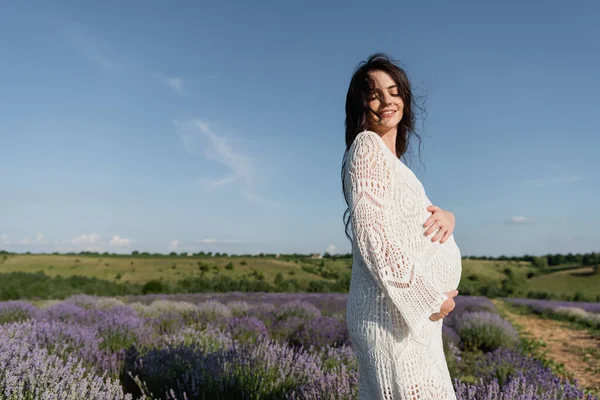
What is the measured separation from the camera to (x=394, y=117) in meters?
1.75

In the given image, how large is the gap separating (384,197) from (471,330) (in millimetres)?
6999

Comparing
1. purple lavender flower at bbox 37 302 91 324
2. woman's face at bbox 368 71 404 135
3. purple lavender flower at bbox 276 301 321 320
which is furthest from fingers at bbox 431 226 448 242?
purple lavender flower at bbox 276 301 321 320

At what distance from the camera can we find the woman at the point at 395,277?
55.2 inches

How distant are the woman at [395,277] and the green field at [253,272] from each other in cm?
2154

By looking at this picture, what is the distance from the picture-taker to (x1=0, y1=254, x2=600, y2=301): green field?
24.8 m

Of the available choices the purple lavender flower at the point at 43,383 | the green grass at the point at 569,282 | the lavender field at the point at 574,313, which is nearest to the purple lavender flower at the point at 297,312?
the purple lavender flower at the point at 43,383

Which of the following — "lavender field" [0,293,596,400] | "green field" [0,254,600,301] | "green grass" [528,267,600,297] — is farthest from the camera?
"green grass" [528,267,600,297]

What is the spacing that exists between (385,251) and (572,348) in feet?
32.6

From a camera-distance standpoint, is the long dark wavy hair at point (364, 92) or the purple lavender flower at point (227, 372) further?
the purple lavender flower at point (227, 372)

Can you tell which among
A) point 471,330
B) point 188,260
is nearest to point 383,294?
point 471,330

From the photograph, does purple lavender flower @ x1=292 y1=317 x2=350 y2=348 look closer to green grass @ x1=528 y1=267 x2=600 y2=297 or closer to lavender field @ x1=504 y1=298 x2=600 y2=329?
lavender field @ x1=504 y1=298 x2=600 y2=329

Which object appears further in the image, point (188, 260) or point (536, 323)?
point (188, 260)

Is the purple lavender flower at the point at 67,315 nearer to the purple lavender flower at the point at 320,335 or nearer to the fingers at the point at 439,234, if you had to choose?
the purple lavender flower at the point at 320,335

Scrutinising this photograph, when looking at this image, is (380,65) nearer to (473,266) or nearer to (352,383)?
(352,383)
